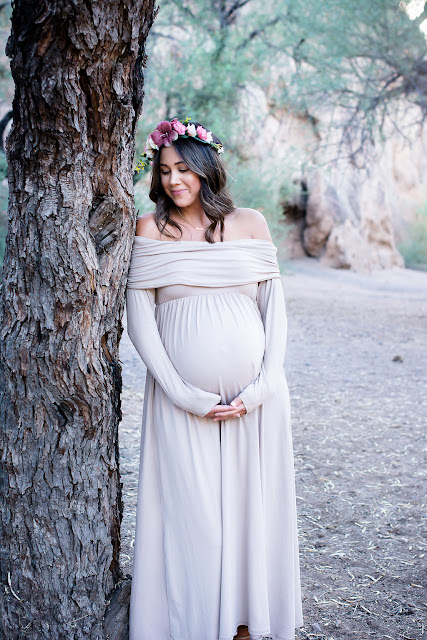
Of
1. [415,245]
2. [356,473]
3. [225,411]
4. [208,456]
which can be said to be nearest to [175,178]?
[225,411]

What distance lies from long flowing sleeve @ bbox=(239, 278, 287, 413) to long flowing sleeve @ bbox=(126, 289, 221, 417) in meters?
0.14

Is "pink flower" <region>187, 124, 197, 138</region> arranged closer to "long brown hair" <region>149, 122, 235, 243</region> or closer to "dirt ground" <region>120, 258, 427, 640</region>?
"long brown hair" <region>149, 122, 235, 243</region>

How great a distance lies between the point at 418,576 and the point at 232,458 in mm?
1382

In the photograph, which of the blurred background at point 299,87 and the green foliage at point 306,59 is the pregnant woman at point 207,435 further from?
the green foliage at point 306,59

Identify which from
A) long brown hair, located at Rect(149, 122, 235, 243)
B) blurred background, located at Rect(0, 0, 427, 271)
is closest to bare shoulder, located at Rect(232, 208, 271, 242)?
long brown hair, located at Rect(149, 122, 235, 243)

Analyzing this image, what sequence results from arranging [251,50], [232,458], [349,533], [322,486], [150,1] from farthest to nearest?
[251,50]
[322,486]
[349,533]
[232,458]
[150,1]

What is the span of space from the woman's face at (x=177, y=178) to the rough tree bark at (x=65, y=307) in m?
0.25

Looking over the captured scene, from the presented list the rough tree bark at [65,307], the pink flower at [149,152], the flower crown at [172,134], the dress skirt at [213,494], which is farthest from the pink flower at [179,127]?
the dress skirt at [213,494]

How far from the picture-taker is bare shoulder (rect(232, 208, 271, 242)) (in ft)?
8.04

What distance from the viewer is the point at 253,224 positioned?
2.46 m

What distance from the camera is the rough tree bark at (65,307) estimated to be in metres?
1.82

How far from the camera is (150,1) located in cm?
187

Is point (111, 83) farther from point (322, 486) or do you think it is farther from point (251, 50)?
point (251, 50)

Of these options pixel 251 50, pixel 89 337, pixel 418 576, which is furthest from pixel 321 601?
pixel 251 50
